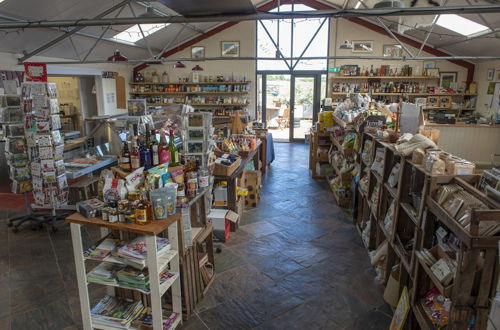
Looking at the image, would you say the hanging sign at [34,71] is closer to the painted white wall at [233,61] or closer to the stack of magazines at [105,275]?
the stack of magazines at [105,275]

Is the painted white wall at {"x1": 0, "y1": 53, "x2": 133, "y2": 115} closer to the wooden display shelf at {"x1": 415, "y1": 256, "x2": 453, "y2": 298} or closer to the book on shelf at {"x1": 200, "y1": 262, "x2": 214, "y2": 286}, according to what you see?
the book on shelf at {"x1": 200, "y1": 262, "x2": 214, "y2": 286}

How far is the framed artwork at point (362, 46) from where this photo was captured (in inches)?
436

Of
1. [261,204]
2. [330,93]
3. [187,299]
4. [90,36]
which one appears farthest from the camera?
[330,93]

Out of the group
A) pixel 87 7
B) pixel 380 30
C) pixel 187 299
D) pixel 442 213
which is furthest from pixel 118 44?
pixel 442 213

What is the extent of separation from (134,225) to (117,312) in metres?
0.87

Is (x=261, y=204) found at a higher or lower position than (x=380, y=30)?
lower

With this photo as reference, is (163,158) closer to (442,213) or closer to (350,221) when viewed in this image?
(442,213)

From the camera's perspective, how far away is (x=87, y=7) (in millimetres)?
6980

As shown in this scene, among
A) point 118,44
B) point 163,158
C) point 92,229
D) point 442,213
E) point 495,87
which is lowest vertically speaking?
point 92,229

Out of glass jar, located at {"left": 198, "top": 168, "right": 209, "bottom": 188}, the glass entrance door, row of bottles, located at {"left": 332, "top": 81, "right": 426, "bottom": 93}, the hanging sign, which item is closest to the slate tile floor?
glass jar, located at {"left": 198, "top": 168, "right": 209, "bottom": 188}

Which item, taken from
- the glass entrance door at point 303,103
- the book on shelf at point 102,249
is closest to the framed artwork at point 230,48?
the glass entrance door at point 303,103

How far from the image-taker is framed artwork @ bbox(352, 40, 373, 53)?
36.4 feet

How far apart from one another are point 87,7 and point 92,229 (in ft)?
14.9

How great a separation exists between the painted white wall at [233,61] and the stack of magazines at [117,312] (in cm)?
950
